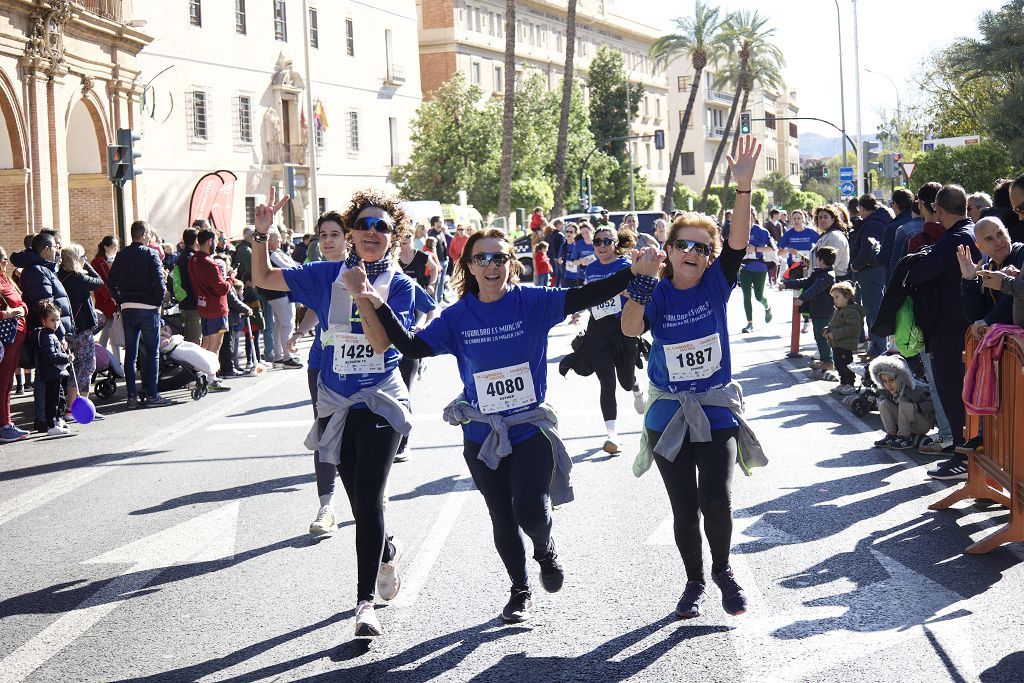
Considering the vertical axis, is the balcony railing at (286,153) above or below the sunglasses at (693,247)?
above

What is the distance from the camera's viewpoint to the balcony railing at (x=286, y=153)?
47781 millimetres

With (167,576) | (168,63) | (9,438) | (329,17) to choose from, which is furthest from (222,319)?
(329,17)

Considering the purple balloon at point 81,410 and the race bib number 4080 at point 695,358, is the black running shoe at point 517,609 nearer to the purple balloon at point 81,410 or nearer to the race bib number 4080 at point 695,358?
the race bib number 4080 at point 695,358

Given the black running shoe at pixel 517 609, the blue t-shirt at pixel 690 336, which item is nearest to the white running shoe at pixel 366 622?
the black running shoe at pixel 517 609

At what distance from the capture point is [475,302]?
5785mm

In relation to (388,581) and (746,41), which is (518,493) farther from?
(746,41)

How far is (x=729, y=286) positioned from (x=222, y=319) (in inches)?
443

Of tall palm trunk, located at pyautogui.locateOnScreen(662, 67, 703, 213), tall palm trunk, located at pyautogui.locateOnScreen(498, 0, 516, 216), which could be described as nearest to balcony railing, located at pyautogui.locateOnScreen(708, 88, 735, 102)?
tall palm trunk, located at pyautogui.locateOnScreen(662, 67, 703, 213)

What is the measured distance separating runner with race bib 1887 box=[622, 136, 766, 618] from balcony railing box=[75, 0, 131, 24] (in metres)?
27.4

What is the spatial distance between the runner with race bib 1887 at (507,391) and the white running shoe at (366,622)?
59 centimetres

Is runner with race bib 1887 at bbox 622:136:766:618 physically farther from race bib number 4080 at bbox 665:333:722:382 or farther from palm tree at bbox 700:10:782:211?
palm tree at bbox 700:10:782:211

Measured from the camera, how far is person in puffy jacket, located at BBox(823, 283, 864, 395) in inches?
522

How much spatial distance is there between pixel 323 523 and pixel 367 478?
7.07ft

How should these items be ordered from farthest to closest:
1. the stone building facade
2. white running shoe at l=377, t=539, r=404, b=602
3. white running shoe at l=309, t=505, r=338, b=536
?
the stone building facade < white running shoe at l=309, t=505, r=338, b=536 < white running shoe at l=377, t=539, r=404, b=602
